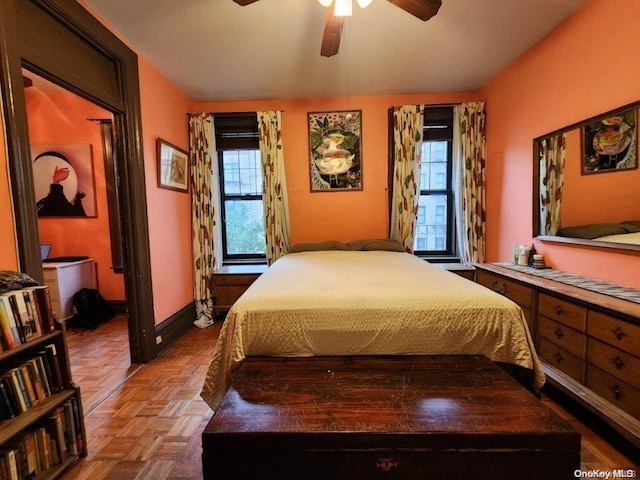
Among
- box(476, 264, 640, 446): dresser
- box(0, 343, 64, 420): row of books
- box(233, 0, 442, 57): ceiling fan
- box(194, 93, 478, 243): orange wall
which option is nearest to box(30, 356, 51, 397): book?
box(0, 343, 64, 420): row of books

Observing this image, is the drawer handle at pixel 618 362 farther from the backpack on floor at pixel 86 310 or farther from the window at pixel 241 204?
the backpack on floor at pixel 86 310

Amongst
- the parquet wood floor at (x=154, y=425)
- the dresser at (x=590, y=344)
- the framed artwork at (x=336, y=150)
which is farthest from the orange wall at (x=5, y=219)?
the dresser at (x=590, y=344)

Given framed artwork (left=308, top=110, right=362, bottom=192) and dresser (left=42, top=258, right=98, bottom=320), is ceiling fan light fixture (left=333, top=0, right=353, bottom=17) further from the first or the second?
dresser (left=42, top=258, right=98, bottom=320)

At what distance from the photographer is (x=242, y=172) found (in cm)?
383

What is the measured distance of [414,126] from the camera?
11.0 ft

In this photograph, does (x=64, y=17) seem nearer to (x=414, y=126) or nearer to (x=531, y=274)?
(x=414, y=126)

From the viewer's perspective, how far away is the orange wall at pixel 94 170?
3449mm

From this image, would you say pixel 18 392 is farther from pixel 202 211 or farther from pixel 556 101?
pixel 556 101

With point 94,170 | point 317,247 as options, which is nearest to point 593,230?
point 317,247

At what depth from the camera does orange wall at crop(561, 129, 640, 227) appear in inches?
69.1

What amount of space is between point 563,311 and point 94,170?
15.1 ft

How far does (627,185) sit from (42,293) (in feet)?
10.2

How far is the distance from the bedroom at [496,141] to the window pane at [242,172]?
50 centimetres

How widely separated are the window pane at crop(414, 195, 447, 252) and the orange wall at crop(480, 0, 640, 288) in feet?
1.68
